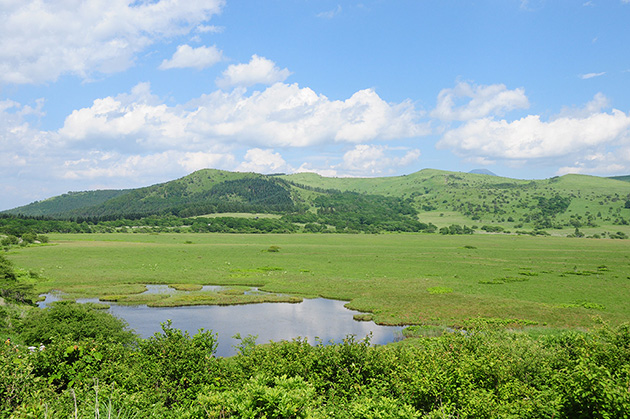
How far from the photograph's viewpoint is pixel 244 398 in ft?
35.1

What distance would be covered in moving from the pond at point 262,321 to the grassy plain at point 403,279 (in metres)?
3.25

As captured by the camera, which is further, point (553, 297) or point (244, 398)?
point (553, 297)

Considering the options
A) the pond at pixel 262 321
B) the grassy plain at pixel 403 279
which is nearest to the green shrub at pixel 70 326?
the pond at pixel 262 321

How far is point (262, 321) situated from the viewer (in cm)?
3669

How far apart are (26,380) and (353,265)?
66.4 meters

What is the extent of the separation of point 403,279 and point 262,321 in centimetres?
2917

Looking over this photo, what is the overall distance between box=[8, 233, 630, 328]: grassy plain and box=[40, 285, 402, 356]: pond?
3245 millimetres

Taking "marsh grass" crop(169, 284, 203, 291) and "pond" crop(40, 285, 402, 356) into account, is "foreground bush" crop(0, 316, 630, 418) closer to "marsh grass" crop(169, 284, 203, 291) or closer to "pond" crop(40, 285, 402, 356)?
"pond" crop(40, 285, 402, 356)

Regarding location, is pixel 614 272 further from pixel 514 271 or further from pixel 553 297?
pixel 553 297

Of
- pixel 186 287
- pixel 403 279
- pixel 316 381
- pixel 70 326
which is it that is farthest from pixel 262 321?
pixel 403 279

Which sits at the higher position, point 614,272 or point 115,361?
point 115,361

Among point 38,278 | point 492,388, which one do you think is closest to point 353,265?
point 38,278

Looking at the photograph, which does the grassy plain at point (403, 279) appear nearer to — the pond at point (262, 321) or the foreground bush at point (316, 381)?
the pond at point (262, 321)

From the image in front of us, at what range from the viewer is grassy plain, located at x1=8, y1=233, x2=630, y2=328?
39156mm
